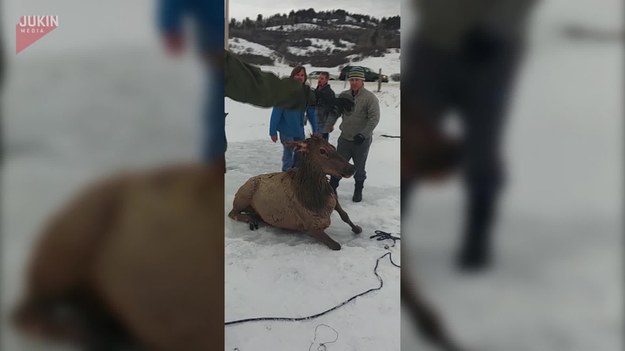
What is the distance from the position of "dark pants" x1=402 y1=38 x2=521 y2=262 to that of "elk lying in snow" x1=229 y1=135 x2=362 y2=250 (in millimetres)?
202

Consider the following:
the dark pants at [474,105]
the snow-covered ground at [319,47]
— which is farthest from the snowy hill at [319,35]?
the dark pants at [474,105]

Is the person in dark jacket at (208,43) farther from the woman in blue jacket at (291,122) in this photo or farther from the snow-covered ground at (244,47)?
the woman in blue jacket at (291,122)

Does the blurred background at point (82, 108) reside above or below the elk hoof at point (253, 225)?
above

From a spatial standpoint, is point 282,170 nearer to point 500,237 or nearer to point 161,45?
point 161,45

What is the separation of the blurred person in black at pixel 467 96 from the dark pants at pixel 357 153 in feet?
0.34

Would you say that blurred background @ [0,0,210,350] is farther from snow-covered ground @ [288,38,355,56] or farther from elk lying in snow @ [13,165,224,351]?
snow-covered ground @ [288,38,355,56]

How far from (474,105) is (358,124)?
32 centimetres

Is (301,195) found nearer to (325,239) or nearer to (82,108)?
(325,239)

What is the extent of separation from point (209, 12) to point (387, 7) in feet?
1.58

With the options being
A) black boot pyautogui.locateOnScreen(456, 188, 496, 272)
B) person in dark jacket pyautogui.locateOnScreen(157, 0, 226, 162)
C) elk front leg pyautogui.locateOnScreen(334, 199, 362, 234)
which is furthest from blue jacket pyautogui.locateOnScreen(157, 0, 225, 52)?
black boot pyautogui.locateOnScreen(456, 188, 496, 272)

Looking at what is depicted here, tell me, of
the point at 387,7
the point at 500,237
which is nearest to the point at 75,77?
the point at 387,7

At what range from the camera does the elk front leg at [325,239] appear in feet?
3.48

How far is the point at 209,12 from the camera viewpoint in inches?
41.8

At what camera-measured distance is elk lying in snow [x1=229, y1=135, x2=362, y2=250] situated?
3.50ft
